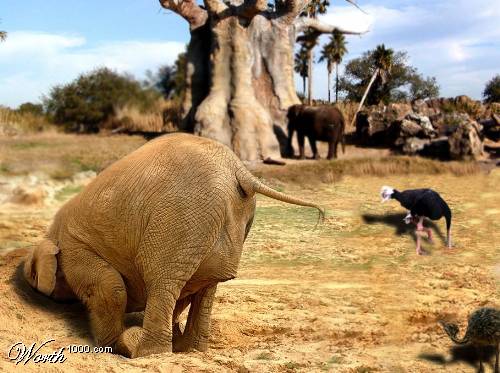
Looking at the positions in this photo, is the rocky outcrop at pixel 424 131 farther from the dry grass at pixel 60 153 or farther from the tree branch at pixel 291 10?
the dry grass at pixel 60 153

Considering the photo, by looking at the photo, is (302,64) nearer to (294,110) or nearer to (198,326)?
(294,110)

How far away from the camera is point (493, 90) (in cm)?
3303

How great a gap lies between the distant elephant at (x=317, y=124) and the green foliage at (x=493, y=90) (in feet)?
57.1

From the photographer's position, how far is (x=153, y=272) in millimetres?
4246

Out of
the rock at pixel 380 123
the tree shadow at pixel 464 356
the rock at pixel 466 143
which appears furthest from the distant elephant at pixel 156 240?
the rock at pixel 380 123

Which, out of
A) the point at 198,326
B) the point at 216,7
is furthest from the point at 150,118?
the point at 198,326

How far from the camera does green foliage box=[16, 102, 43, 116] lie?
25397mm

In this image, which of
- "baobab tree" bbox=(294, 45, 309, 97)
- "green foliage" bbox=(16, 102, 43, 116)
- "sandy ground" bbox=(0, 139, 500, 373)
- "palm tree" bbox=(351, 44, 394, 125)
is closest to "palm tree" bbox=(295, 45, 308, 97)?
"baobab tree" bbox=(294, 45, 309, 97)

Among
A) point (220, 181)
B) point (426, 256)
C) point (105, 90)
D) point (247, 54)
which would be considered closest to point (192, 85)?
point (247, 54)

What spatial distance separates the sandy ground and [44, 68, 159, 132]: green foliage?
46.6 ft

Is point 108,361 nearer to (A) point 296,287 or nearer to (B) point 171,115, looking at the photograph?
(A) point 296,287

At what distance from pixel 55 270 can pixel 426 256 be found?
592cm

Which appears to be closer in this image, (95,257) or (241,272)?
(95,257)

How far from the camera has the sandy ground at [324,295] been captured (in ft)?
15.5
